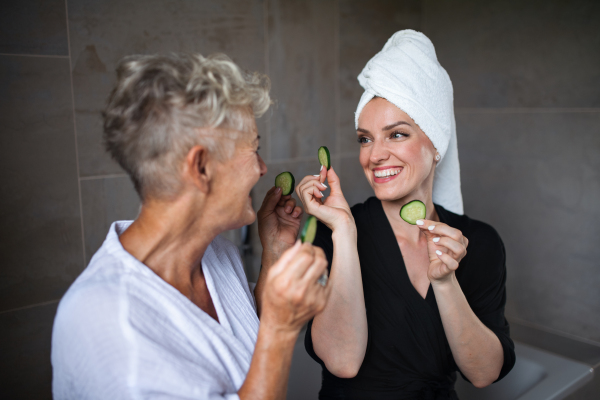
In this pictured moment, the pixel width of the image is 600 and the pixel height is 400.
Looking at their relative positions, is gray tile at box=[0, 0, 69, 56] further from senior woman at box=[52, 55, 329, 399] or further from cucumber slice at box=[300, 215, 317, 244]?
cucumber slice at box=[300, 215, 317, 244]

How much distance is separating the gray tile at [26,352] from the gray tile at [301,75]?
1210mm

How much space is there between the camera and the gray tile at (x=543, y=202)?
217 centimetres

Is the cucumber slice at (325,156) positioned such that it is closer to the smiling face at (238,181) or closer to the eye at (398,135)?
the eye at (398,135)

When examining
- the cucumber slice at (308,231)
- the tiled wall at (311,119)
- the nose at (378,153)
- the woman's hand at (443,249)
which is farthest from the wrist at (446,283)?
the tiled wall at (311,119)

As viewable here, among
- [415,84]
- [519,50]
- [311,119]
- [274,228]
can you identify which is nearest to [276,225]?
[274,228]

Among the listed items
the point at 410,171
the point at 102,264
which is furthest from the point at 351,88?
the point at 102,264

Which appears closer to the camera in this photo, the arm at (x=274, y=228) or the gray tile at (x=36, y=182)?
the arm at (x=274, y=228)

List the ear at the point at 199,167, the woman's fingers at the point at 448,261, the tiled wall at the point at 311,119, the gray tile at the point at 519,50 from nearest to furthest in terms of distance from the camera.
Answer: the ear at the point at 199,167, the woman's fingers at the point at 448,261, the tiled wall at the point at 311,119, the gray tile at the point at 519,50

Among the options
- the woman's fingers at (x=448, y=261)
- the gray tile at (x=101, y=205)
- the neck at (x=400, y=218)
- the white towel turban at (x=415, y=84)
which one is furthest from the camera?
the gray tile at (x=101, y=205)

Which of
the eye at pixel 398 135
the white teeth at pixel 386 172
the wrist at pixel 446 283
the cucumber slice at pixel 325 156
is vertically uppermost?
the eye at pixel 398 135

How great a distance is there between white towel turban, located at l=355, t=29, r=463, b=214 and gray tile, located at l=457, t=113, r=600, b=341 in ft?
3.30

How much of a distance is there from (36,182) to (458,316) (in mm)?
1430

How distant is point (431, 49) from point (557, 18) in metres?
1.12

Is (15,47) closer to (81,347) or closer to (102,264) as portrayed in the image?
(102,264)
